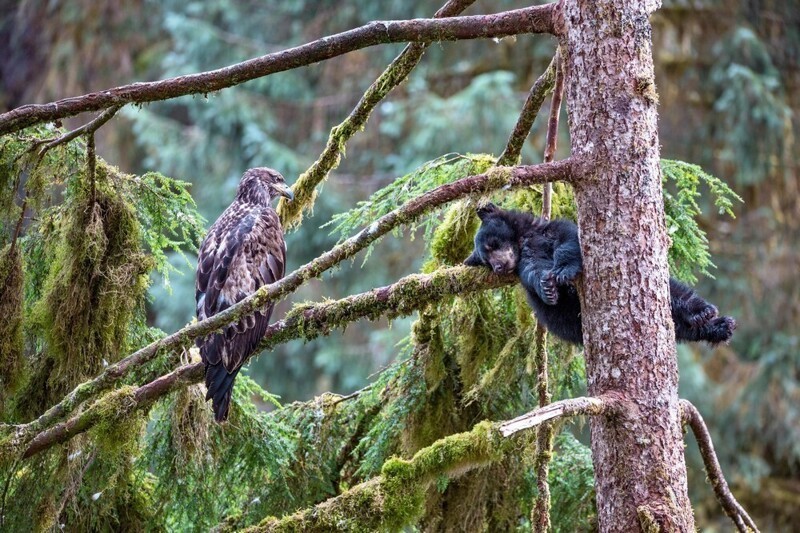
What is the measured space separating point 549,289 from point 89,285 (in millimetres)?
1677

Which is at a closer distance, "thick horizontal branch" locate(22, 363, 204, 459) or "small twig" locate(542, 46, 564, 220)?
"thick horizontal branch" locate(22, 363, 204, 459)

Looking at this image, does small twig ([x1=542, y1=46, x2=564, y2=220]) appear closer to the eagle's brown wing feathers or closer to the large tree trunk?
the large tree trunk

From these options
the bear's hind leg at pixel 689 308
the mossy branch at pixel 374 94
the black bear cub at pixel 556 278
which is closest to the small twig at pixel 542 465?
the black bear cub at pixel 556 278

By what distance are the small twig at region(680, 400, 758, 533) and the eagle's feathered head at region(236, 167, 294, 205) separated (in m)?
2.91

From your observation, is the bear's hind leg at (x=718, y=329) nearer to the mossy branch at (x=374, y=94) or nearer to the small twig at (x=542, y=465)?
the small twig at (x=542, y=465)

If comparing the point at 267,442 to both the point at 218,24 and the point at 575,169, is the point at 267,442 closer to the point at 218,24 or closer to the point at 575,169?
the point at 575,169

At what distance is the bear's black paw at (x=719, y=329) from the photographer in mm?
4039

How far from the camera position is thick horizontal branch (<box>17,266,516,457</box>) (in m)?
3.64

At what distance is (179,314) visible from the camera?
61.9ft

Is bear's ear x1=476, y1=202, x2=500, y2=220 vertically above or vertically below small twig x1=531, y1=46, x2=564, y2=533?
above

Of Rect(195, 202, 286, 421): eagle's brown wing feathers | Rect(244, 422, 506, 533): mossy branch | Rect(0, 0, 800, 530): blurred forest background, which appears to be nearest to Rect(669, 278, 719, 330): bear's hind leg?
Rect(244, 422, 506, 533): mossy branch

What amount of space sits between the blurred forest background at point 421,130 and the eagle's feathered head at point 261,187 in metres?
6.95

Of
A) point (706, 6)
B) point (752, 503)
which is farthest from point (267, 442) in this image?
point (706, 6)

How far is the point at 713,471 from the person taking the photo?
3.74 m
